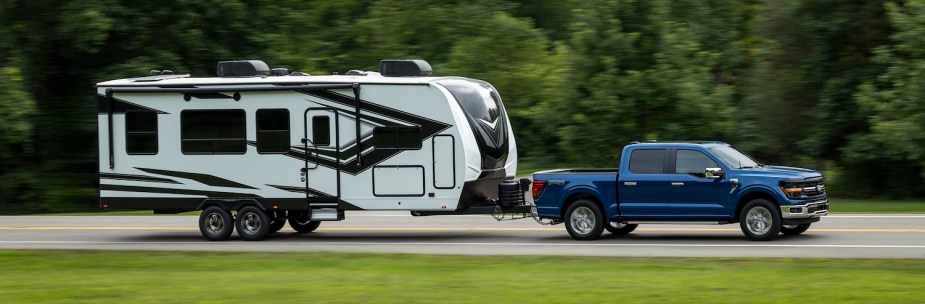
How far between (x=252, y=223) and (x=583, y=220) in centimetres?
576

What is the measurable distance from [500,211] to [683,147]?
3.16m

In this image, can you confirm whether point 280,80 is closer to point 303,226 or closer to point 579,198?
point 303,226

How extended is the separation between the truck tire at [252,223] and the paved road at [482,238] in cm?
27

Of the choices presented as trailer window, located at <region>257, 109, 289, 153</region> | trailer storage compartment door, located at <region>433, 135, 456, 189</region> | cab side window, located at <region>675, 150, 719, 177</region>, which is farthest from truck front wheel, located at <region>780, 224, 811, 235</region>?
trailer window, located at <region>257, 109, 289, 153</region>

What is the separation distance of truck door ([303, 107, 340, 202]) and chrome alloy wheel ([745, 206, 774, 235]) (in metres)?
6.71

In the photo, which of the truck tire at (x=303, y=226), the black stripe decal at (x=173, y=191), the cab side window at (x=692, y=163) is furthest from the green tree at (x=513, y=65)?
the cab side window at (x=692, y=163)

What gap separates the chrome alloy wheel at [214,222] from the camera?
75.3 ft

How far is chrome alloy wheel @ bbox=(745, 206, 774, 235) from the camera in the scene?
20.1 metres

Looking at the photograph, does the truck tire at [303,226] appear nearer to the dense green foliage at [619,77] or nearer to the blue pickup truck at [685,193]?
the blue pickup truck at [685,193]

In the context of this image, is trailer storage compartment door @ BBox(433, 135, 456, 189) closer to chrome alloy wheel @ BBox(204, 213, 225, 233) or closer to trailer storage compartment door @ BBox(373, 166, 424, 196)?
trailer storage compartment door @ BBox(373, 166, 424, 196)

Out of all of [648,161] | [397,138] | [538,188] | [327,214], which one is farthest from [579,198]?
[327,214]

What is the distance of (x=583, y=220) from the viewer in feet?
70.3

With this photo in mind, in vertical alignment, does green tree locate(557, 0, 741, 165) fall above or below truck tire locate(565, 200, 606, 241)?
above

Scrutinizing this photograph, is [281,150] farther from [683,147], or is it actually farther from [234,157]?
[683,147]
